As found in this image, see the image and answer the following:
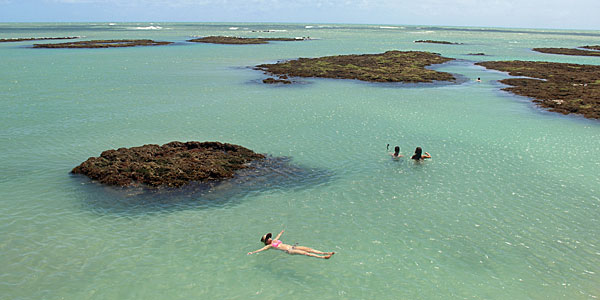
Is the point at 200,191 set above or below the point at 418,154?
below

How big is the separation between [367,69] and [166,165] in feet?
192

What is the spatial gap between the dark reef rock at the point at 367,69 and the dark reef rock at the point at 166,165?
143 ft

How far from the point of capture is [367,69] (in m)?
75.9

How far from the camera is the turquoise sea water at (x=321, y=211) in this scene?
583 inches

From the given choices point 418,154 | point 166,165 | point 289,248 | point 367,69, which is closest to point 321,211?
point 289,248

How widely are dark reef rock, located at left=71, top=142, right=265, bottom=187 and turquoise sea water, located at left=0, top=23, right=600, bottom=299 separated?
1261 millimetres

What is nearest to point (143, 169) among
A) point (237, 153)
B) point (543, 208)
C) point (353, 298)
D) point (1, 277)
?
point (237, 153)

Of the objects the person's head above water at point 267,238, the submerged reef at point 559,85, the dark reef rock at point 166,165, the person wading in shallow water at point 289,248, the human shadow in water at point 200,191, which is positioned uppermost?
the submerged reef at point 559,85

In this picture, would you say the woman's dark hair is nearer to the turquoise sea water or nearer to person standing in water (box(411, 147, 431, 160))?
person standing in water (box(411, 147, 431, 160))

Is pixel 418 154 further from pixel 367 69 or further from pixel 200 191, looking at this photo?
pixel 367 69

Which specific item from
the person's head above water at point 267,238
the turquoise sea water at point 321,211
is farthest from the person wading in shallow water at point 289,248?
the turquoise sea water at point 321,211

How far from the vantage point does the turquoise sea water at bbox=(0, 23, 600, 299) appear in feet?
48.6

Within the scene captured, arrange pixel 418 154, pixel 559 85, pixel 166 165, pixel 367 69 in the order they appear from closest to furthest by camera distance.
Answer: pixel 166 165
pixel 418 154
pixel 559 85
pixel 367 69

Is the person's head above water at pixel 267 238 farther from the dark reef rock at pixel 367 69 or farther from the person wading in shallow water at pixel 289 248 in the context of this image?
the dark reef rock at pixel 367 69
